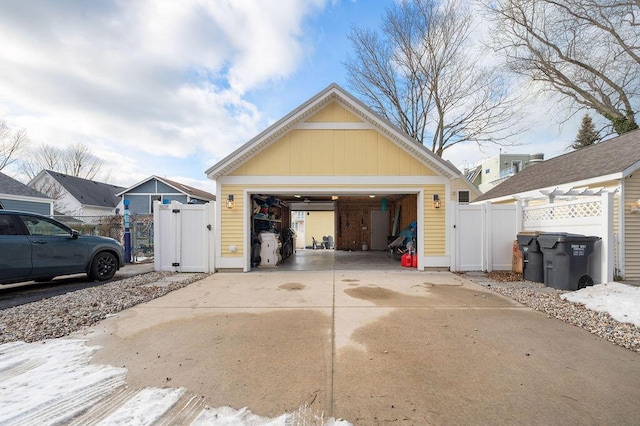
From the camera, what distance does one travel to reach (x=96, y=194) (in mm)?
25781

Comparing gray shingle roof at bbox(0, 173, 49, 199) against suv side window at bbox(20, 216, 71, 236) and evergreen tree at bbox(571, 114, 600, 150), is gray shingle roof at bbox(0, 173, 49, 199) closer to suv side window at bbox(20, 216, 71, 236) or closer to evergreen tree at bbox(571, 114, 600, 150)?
suv side window at bbox(20, 216, 71, 236)

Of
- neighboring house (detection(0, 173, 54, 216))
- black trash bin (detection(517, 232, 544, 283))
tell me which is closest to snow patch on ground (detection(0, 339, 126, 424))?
black trash bin (detection(517, 232, 544, 283))

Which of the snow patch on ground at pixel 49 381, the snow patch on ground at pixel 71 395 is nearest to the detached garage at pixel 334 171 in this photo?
the snow patch on ground at pixel 49 381

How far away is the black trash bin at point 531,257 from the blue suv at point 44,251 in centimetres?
1001

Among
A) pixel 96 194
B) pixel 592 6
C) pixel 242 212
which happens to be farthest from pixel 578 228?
pixel 96 194

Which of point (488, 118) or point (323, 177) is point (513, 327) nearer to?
point (323, 177)

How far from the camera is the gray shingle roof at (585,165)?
7001 mm

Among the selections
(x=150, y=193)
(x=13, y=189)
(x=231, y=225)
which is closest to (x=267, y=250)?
(x=231, y=225)

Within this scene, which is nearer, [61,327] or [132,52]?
[61,327]

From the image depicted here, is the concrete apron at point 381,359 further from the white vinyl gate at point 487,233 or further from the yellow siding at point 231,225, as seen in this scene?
the white vinyl gate at point 487,233

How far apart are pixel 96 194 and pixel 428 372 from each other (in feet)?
104

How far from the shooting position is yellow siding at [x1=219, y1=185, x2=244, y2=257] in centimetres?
820

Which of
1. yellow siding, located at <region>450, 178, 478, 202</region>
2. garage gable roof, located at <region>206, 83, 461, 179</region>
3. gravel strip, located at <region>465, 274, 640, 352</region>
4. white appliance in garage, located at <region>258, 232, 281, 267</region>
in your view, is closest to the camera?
gravel strip, located at <region>465, 274, 640, 352</region>

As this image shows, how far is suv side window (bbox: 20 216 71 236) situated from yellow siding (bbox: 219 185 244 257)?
3.40m
